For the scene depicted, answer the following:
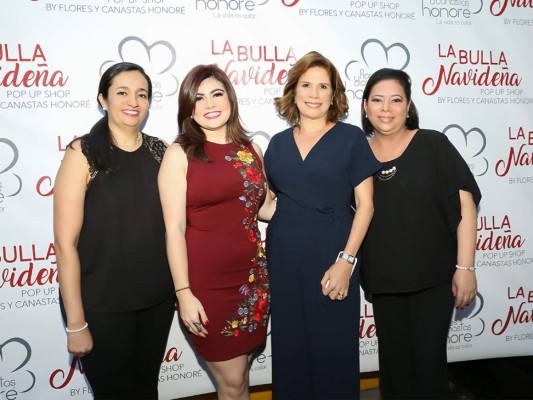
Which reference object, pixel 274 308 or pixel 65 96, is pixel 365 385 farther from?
pixel 65 96

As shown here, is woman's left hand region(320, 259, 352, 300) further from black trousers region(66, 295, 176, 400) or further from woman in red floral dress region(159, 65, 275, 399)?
black trousers region(66, 295, 176, 400)

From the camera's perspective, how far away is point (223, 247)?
1762mm

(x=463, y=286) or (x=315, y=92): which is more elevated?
(x=315, y=92)

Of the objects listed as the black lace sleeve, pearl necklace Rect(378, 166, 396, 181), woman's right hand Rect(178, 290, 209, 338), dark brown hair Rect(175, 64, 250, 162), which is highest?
dark brown hair Rect(175, 64, 250, 162)

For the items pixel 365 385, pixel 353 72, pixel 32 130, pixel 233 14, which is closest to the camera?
pixel 32 130

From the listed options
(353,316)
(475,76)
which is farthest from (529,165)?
(353,316)

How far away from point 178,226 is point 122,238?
0.22 m

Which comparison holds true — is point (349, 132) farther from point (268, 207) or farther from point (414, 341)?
point (414, 341)

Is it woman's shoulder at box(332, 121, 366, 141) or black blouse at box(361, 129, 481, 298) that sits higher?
woman's shoulder at box(332, 121, 366, 141)

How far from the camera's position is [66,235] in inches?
63.2

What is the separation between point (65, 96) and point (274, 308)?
154 cm

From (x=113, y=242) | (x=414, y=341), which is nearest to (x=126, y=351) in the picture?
(x=113, y=242)

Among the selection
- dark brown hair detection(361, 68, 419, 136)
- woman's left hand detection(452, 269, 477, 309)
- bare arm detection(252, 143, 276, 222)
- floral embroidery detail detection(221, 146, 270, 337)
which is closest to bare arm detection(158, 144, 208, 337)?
floral embroidery detail detection(221, 146, 270, 337)

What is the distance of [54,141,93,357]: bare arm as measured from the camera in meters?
1.59
